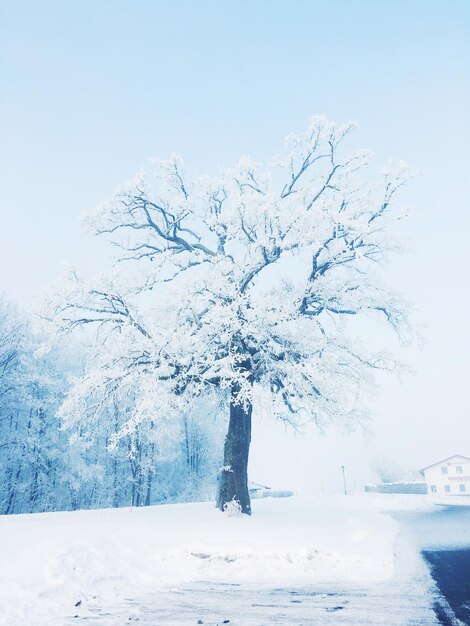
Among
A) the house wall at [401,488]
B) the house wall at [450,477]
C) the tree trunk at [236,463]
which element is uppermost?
the house wall at [450,477]

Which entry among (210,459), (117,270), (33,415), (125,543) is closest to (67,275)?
(117,270)

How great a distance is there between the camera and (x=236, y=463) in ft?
48.8

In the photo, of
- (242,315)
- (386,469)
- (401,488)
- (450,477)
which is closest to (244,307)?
(242,315)

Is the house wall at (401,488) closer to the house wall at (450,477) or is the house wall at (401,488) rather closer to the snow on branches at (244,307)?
the house wall at (450,477)

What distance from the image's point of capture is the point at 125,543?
358 inches

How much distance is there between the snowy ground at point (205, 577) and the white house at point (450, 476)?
84175 millimetres

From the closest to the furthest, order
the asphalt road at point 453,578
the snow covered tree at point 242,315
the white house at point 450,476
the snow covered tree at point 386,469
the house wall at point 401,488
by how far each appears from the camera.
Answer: the asphalt road at point 453,578 → the snow covered tree at point 242,315 → the house wall at point 401,488 → the white house at point 450,476 → the snow covered tree at point 386,469

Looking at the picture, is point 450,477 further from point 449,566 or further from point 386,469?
point 449,566

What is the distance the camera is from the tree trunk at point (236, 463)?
575 inches

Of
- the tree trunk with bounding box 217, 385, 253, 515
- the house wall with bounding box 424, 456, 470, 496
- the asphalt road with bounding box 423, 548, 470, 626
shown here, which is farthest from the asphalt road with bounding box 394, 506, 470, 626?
the house wall with bounding box 424, 456, 470, 496

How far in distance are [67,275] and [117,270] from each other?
5.84 feet

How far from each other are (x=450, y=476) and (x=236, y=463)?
83677mm

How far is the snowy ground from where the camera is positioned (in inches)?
212

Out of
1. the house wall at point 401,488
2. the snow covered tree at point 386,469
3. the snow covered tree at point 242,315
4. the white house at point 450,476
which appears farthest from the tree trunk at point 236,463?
the snow covered tree at point 386,469
